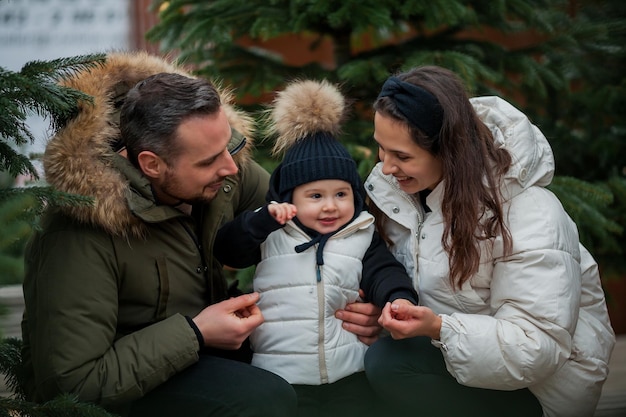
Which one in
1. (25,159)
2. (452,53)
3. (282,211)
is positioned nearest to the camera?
(25,159)

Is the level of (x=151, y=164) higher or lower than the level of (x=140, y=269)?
higher

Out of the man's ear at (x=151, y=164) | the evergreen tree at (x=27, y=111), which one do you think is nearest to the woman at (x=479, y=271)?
the man's ear at (x=151, y=164)

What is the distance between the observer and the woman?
7.55ft

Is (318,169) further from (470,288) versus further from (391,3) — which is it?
(391,3)

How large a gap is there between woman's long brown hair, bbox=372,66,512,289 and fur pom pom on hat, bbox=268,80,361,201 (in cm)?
24

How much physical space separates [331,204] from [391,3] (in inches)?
51.8

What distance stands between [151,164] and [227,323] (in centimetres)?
53

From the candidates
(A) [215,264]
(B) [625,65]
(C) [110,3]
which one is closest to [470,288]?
(A) [215,264]

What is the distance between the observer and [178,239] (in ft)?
8.08

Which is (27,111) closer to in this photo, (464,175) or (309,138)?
(309,138)

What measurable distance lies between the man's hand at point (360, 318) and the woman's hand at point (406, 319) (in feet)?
0.78

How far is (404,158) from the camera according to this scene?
2432 millimetres

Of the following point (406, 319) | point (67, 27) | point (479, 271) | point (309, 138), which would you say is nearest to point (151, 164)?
point (309, 138)

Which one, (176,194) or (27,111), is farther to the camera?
(176,194)
